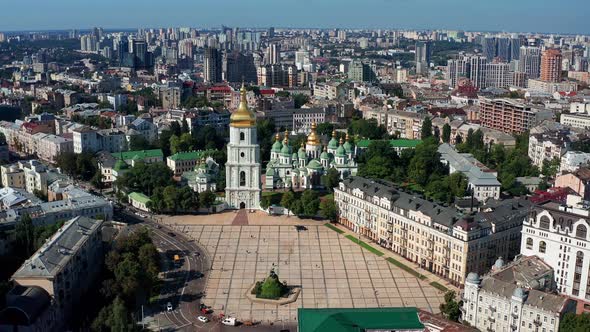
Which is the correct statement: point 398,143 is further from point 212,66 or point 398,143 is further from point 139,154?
point 212,66

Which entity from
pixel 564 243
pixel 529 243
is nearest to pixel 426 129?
pixel 529 243

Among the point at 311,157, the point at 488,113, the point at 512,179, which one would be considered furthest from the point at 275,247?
the point at 488,113

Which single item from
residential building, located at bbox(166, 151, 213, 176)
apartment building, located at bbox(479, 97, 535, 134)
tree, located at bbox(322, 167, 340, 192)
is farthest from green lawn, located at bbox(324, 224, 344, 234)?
apartment building, located at bbox(479, 97, 535, 134)

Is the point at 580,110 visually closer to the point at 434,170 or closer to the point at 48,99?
the point at 434,170

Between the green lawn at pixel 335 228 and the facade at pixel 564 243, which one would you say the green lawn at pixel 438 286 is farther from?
the green lawn at pixel 335 228

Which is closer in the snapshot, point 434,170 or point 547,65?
point 434,170

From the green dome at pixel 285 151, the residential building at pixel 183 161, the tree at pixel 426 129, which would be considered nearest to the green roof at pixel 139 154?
the residential building at pixel 183 161
